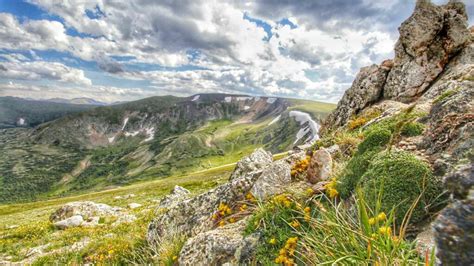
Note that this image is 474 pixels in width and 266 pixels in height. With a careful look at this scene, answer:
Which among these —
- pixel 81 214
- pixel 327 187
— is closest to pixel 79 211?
pixel 81 214

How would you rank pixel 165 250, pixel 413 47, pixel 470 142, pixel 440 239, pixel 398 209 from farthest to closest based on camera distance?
pixel 413 47, pixel 165 250, pixel 470 142, pixel 398 209, pixel 440 239

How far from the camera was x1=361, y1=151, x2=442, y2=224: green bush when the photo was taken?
17.1 feet

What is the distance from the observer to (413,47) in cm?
3219

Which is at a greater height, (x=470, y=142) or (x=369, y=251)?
(x=470, y=142)

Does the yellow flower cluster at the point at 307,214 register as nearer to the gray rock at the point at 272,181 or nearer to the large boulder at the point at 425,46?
the gray rock at the point at 272,181

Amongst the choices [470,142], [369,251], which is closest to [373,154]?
[470,142]

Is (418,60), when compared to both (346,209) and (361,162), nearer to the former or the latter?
(361,162)

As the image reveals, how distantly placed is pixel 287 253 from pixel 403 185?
98.6 inches

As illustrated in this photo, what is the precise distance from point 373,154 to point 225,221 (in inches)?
179

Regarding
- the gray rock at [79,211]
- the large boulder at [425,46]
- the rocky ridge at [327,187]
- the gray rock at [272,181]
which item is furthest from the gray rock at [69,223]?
the large boulder at [425,46]

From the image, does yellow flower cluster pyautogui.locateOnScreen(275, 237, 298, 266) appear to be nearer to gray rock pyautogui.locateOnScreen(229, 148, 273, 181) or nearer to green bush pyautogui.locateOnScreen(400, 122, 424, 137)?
green bush pyautogui.locateOnScreen(400, 122, 424, 137)

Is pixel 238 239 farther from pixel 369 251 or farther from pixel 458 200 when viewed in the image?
pixel 458 200

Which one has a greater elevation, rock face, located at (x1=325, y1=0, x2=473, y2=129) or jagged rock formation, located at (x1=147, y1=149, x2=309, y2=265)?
rock face, located at (x1=325, y1=0, x2=473, y2=129)

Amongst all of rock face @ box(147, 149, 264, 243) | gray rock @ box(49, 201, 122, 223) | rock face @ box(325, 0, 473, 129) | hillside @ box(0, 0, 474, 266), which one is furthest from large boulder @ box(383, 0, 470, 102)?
gray rock @ box(49, 201, 122, 223)
